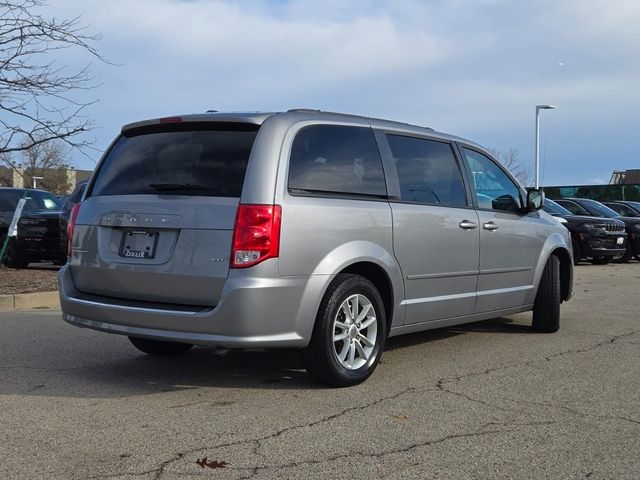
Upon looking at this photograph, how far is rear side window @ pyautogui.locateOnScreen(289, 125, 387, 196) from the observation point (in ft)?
16.2

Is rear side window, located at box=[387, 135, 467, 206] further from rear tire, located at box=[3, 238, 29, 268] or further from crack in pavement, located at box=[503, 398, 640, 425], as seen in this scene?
rear tire, located at box=[3, 238, 29, 268]

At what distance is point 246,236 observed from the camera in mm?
4547

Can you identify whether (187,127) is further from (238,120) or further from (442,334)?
(442,334)

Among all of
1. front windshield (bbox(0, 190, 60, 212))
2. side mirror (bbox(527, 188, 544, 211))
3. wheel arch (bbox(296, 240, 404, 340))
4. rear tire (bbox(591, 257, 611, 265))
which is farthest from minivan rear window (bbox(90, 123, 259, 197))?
rear tire (bbox(591, 257, 611, 265))

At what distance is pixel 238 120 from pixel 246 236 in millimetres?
883

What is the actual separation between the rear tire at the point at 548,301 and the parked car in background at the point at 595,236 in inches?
395

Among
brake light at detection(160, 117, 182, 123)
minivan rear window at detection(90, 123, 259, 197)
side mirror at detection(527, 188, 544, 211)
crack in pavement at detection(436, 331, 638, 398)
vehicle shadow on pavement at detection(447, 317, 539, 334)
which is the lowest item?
vehicle shadow on pavement at detection(447, 317, 539, 334)

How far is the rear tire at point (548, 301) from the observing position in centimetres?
734

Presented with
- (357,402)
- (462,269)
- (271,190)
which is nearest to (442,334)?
(462,269)

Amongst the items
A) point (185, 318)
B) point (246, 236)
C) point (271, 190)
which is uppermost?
point (271, 190)

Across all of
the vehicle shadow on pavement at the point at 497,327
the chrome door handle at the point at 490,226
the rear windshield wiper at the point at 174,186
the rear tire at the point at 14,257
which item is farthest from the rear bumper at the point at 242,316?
the rear tire at the point at 14,257

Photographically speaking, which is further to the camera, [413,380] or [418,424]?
[413,380]

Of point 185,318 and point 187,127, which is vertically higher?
point 187,127

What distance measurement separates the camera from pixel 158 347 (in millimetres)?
6113
